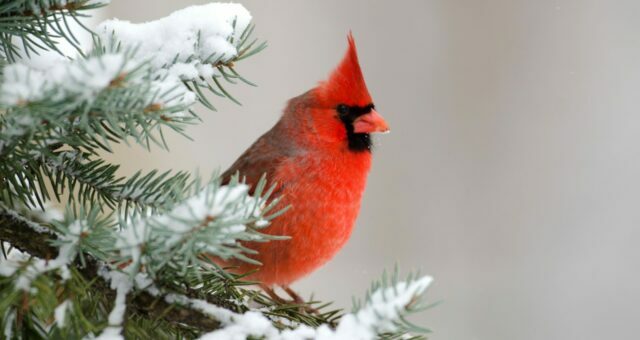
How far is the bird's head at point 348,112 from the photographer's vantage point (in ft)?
6.26

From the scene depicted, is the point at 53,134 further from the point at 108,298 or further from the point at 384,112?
the point at 384,112

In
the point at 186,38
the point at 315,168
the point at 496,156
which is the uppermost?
the point at 496,156

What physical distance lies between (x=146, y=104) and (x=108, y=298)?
0.80 ft

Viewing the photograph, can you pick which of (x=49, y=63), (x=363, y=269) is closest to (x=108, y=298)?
(x=49, y=63)

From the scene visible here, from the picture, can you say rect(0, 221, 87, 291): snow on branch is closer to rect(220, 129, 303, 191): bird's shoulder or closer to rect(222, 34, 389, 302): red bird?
rect(222, 34, 389, 302): red bird

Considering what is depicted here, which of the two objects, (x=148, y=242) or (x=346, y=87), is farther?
(x=346, y=87)

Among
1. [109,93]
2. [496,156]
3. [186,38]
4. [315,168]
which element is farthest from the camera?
[496,156]

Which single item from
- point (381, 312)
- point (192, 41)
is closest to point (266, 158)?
point (192, 41)

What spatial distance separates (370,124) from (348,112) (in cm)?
8

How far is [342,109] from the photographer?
1964mm

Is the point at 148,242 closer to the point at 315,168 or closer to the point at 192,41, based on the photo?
the point at 192,41

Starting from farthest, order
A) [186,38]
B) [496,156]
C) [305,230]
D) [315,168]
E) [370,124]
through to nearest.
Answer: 1. [496,156]
2. [370,124]
3. [315,168]
4. [305,230]
5. [186,38]

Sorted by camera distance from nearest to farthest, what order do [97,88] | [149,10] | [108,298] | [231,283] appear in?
[97,88]
[108,298]
[231,283]
[149,10]

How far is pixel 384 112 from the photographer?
17.2 feet
